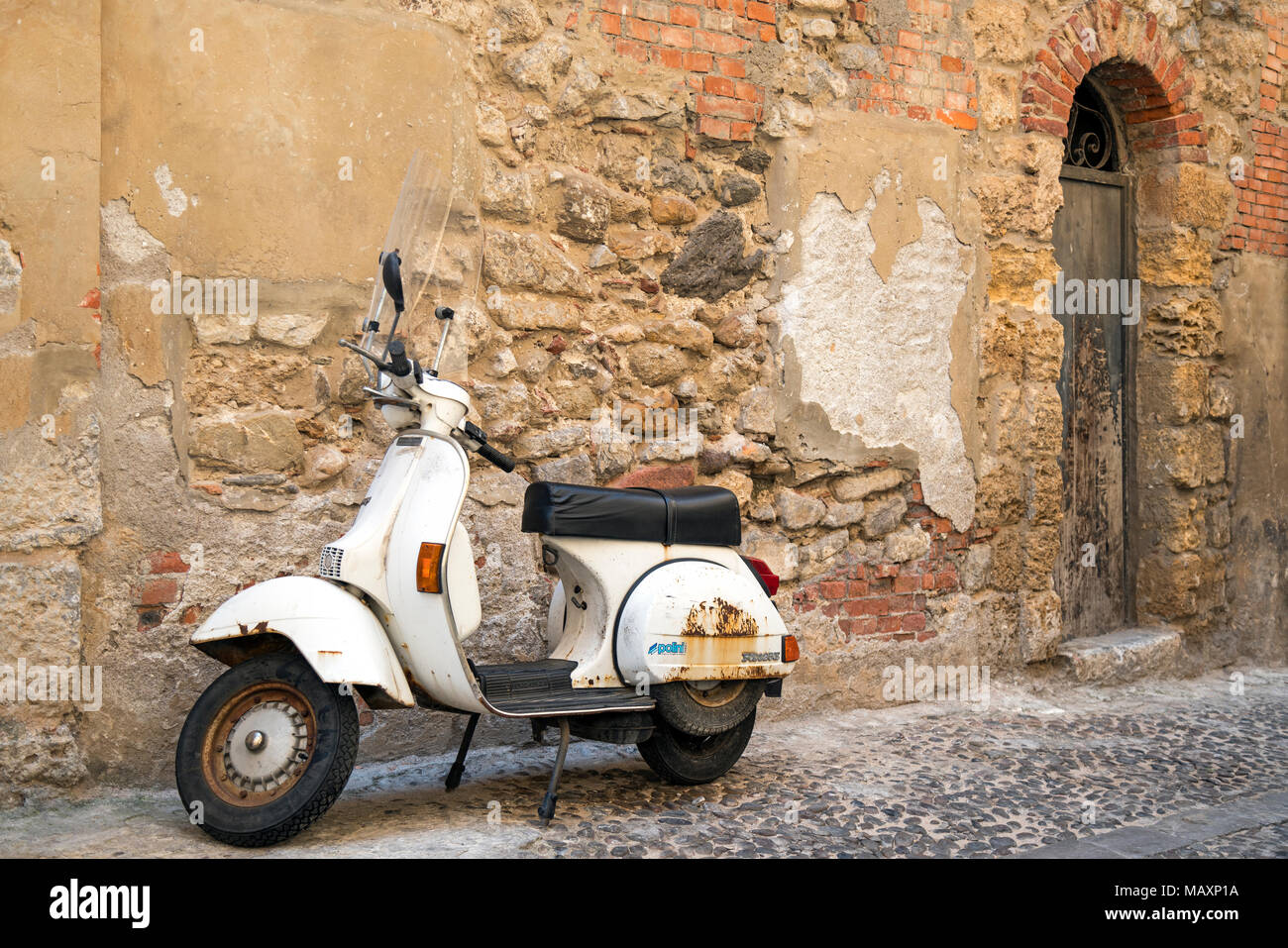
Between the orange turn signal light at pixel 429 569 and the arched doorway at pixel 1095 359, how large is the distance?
3787 mm

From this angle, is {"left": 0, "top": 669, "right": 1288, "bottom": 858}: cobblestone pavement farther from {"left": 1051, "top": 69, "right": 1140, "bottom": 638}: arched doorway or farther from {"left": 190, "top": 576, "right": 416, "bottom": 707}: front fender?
{"left": 1051, "top": 69, "right": 1140, "bottom": 638}: arched doorway

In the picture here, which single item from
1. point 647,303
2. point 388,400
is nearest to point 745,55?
point 647,303

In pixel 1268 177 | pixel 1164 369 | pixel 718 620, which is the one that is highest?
pixel 1268 177

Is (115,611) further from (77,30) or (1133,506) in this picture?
(1133,506)

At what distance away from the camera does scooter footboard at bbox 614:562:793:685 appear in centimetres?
368

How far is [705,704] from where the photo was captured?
12.6 feet

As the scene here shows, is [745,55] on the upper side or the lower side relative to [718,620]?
upper

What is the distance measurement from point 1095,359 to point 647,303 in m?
2.86

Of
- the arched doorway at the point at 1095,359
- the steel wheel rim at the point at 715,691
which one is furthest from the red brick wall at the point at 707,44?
the steel wheel rim at the point at 715,691

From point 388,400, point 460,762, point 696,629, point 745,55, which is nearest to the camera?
point 388,400

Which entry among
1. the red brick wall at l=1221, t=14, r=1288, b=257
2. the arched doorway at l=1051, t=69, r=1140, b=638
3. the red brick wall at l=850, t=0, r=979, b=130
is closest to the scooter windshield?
the red brick wall at l=850, t=0, r=979, b=130

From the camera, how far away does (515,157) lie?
4371 millimetres

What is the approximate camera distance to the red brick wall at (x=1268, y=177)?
6.48m

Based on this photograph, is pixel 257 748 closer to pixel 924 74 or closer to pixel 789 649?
pixel 789 649
